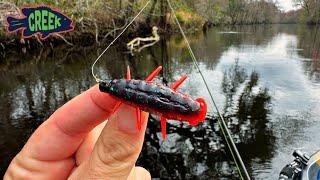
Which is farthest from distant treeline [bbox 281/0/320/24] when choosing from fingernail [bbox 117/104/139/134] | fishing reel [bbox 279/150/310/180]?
fingernail [bbox 117/104/139/134]

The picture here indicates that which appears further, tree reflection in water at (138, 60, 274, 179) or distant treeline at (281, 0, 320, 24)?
distant treeline at (281, 0, 320, 24)

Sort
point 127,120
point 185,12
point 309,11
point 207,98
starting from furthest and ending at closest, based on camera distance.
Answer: point 309,11 < point 185,12 < point 207,98 < point 127,120

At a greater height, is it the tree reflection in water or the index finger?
the index finger

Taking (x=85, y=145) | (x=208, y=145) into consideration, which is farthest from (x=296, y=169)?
(x=85, y=145)

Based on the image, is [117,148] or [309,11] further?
[309,11]

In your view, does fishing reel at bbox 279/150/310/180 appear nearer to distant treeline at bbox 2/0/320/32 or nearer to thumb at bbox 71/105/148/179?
thumb at bbox 71/105/148/179

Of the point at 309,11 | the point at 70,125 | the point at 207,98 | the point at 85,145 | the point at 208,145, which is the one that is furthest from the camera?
the point at 309,11

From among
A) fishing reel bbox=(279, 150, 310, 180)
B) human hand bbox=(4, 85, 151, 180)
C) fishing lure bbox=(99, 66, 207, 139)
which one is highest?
fishing lure bbox=(99, 66, 207, 139)

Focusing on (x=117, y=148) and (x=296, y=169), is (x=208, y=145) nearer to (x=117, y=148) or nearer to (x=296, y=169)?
(x=296, y=169)
